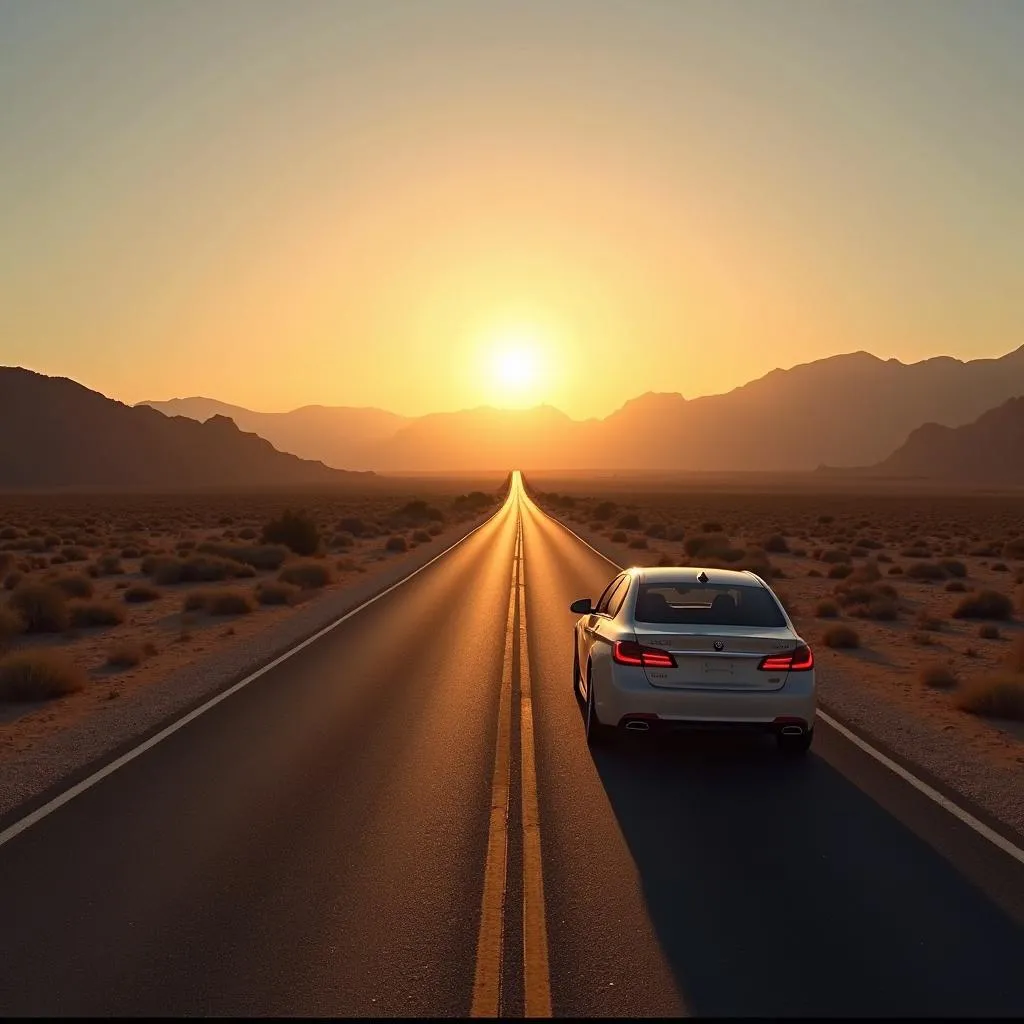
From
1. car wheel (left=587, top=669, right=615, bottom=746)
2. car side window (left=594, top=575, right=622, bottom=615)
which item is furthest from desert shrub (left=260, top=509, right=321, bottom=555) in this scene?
car wheel (left=587, top=669, right=615, bottom=746)

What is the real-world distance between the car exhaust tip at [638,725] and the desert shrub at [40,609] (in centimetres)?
1472

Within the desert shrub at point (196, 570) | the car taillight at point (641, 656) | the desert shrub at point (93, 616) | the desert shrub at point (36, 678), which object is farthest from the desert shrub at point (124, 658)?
the desert shrub at point (196, 570)

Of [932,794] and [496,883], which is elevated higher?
[496,883]

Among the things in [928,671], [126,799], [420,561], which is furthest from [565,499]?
[126,799]

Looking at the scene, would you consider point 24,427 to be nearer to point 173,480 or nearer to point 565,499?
point 173,480

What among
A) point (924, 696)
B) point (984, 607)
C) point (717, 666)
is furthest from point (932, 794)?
point (984, 607)

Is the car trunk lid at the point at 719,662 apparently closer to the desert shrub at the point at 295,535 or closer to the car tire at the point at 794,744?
the car tire at the point at 794,744

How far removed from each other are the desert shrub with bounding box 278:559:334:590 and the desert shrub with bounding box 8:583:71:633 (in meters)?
8.98

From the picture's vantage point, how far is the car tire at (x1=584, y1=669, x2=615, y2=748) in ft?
32.5

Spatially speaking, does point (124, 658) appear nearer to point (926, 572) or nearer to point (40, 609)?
point (40, 609)

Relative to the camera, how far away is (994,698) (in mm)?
12453

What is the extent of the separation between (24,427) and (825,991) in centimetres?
17201

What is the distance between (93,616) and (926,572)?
77.0 feet

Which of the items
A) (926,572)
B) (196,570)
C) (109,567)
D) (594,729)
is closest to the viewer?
(594,729)
